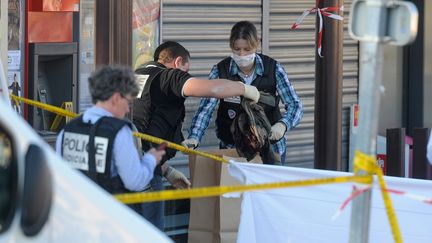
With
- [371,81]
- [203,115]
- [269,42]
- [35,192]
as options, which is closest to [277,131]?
[203,115]

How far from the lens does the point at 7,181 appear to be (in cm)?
386

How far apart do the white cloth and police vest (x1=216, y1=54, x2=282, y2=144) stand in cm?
101

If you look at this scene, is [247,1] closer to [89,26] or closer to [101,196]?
[89,26]

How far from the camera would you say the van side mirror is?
364 centimetres

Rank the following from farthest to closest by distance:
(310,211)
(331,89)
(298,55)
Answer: (298,55)
(331,89)
(310,211)

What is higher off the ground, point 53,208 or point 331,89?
point 331,89

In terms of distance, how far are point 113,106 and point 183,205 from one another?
2420mm

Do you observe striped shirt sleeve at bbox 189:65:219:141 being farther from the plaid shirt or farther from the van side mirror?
the van side mirror

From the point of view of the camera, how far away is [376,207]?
240 inches

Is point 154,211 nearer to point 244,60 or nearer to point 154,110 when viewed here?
point 154,110

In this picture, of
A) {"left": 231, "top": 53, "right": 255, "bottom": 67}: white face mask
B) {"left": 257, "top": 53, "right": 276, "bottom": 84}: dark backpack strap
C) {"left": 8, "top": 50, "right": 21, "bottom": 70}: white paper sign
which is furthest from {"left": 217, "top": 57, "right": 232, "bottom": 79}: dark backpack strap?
{"left": 8, "top": 50, "right": 21, "bottom": 70}: white paper sign

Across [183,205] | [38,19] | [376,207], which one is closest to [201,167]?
[183,205]

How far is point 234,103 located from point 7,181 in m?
3.81

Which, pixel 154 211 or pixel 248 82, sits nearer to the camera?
pixel 154 211
